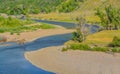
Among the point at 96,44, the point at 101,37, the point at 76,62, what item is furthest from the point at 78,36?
the point at 76,62

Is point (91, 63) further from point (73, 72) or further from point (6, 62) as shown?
point (6, 62)

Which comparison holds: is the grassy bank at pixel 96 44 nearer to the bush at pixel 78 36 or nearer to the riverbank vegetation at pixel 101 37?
the riverbank vegetation at pixel 101 37

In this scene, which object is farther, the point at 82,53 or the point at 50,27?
the point at 50,27

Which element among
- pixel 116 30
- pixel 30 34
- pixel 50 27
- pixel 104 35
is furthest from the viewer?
pixel 50 27

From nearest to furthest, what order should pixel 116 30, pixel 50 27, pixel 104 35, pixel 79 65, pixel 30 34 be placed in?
pixel 79 65
pixel 104 35
pixel 116 30
pixel 30 34
pixel 50 27

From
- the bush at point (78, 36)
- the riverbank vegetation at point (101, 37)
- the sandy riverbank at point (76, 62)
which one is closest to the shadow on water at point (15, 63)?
the sandy riverbank at point (76, 62)

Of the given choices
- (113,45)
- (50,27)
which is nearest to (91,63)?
(113,45)

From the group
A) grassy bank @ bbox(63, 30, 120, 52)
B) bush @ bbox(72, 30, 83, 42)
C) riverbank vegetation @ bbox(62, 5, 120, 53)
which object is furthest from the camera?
bush @ bbox(72, 30, 83, 42)

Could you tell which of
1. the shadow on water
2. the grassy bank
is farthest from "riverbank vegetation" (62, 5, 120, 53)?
the shadow on water

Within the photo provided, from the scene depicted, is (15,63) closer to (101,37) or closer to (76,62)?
(76,62)

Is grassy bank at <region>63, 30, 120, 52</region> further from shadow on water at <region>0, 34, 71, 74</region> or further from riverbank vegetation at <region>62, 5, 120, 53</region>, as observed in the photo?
shadow on water at <region>0, 34, 71, 74</region>
